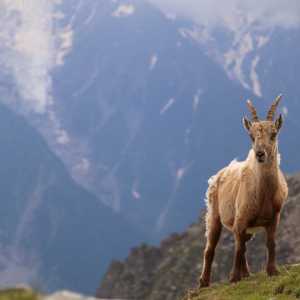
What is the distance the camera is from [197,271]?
10438cm

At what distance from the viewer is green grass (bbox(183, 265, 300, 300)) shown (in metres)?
13.6

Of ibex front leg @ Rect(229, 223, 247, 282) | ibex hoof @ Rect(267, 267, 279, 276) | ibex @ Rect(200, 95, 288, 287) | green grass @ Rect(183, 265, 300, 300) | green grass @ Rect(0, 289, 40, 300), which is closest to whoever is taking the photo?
green grass @ Rect(0, 289, 40, 300)

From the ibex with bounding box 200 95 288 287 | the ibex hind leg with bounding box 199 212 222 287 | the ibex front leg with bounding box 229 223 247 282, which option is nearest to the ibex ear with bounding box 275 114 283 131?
the ibex with bounding box 200 95 288 287

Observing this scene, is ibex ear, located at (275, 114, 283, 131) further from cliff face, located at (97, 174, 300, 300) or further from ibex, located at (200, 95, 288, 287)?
cliff face, located at (97, 174, 300, 300)

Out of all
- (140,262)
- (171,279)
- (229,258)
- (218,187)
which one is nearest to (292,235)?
(229,258)

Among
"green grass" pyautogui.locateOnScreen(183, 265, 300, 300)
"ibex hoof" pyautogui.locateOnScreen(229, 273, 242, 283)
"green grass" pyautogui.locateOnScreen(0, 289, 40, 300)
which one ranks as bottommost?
Answer: "green grass" pyautogui.locateOnScreen(0, 289, 40, 300)

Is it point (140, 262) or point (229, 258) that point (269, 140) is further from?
point (140, 262)

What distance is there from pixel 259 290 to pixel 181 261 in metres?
96.1

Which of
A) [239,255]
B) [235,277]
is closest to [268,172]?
[239,255]

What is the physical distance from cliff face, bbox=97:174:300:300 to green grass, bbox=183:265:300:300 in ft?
244

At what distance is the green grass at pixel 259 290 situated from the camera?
1355 cm

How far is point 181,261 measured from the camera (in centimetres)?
11006

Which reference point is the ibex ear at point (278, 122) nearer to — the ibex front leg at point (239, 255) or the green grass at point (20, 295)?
the ibex front leg at point (239, 255)

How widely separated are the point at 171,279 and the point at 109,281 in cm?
1602
